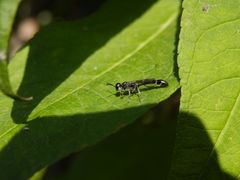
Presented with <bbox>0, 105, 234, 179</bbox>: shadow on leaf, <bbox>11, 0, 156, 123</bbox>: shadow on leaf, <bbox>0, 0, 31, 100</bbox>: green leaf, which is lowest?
<bbox>11, 0, 156, 123</bbox>: shadow on leaf

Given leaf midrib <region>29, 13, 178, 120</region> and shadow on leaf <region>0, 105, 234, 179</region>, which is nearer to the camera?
shadow on leaf <region>0, 105, 234, 179</region>

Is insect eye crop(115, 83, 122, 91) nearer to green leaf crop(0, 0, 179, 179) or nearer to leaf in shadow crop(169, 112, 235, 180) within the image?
green leaf crop(0, 0, 179, 179)

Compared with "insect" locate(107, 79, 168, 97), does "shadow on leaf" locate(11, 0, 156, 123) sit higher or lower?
lower

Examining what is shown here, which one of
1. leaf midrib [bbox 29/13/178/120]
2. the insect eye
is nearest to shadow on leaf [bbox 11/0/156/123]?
leaf midrib [bbox 29/13/178/120]

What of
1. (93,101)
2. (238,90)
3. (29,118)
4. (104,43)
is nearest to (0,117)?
(29,118)

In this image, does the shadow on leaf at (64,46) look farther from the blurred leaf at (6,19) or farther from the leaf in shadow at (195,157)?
the leaf in shadow at (195,157)

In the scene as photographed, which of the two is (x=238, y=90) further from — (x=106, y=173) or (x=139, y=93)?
(x=106, y=173)

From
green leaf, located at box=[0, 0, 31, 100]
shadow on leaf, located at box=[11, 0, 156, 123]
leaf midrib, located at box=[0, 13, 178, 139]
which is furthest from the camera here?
shadow on leaf, located at box=[11, 0, 156, 123]
